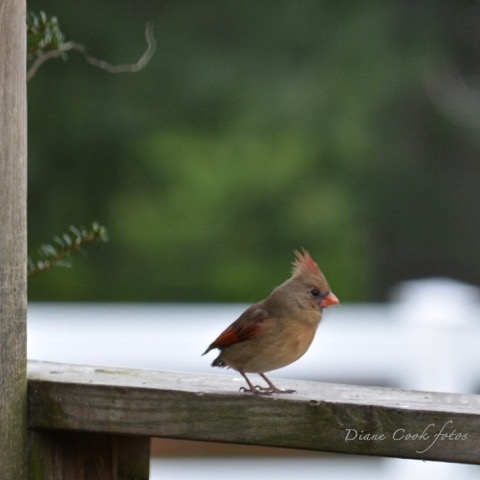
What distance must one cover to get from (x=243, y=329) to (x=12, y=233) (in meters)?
0.70

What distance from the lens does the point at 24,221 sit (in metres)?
2.46

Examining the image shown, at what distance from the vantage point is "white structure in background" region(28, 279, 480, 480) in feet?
18.5

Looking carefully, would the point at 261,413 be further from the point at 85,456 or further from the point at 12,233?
the point at 12,233

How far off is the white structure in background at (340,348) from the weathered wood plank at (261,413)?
115 inches

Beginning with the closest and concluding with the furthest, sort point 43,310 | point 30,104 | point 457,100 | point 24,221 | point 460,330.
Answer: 1. point 24,221
2. point 460,330
3. point 43,310
4. point 30,104
5. point 457,100

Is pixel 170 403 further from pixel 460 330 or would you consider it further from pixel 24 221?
pixel 460 330

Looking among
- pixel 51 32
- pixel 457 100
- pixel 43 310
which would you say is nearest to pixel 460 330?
pixel 43 310

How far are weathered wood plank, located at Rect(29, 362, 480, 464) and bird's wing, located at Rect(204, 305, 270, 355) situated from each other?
0.37 metres

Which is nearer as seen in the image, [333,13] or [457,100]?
[333,13]

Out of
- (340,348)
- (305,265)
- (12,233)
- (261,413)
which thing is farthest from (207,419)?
(340,348)

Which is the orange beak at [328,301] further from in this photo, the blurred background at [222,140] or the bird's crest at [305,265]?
the blurred background at [222,140]

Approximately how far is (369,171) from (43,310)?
6975 mm

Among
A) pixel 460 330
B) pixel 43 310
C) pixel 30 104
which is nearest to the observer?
pixel 460 330

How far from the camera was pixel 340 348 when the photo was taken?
6035mm
